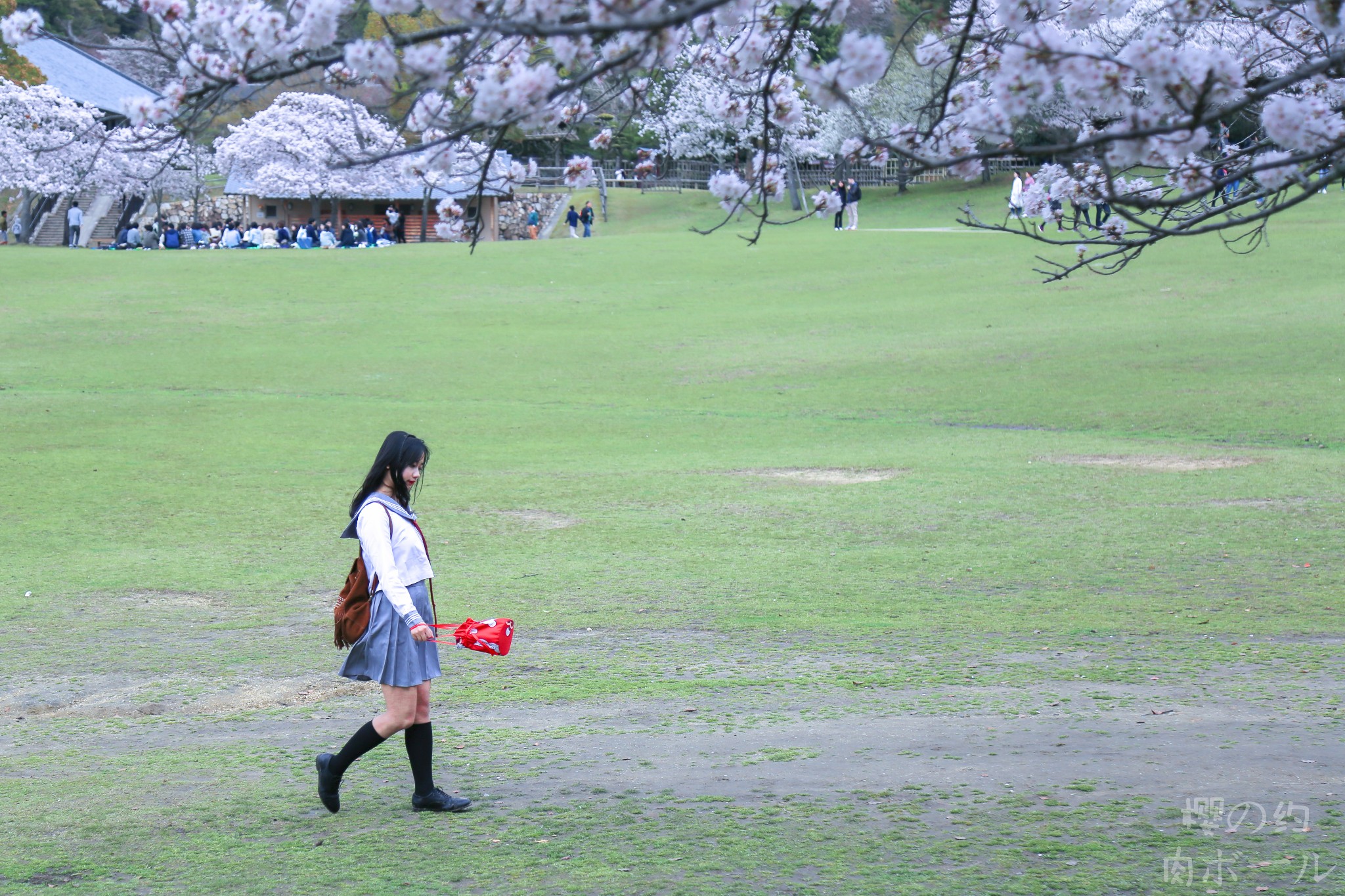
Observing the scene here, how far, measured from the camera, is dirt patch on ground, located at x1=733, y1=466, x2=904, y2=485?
13484 millimetres

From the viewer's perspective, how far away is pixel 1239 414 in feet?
54.4

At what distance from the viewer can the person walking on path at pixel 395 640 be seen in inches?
198

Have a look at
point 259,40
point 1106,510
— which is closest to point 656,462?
point 1106,510

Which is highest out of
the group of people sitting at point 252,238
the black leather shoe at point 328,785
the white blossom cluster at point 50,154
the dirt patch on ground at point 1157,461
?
the white blossom cluster at point 50,154

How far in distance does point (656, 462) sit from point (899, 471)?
285 cm

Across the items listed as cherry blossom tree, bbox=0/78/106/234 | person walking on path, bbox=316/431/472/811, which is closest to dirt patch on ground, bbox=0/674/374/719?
person walking on path, bbox=316/431/472/811

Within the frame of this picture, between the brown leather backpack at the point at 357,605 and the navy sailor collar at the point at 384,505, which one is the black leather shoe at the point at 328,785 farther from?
the navy sailor collar at the point at 384,505

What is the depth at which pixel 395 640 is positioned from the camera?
16.6 ft

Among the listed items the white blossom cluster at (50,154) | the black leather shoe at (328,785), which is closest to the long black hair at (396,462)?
the black leather shoe at (328,785)

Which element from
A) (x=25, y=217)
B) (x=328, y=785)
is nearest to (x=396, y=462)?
(x=328, y=785)

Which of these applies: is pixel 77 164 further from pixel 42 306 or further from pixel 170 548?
pixel 170 548

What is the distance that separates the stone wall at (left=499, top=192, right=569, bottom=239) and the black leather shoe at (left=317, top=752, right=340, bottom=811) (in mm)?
57459

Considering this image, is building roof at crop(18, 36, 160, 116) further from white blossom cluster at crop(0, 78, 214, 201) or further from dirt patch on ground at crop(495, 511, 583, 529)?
dirt patch on ground at crop(495, 511, 583, 529)

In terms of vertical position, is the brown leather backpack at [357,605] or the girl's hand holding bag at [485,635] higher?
the brown leather backpack at [357,605]
